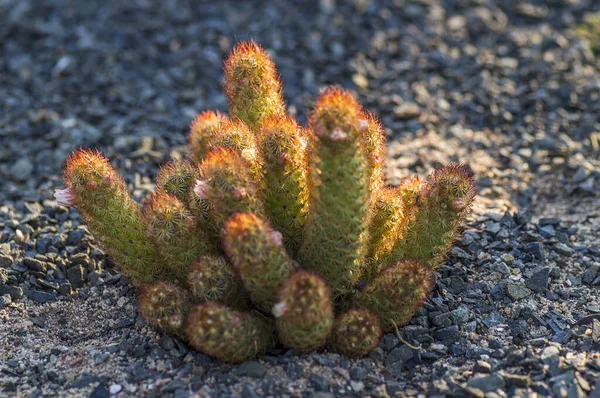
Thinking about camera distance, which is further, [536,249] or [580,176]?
[580,176]

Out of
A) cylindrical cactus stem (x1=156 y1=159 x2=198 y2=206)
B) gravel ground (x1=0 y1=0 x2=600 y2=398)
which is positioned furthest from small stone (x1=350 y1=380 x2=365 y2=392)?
cylindrical cactus stem (x1=156 y1=159 x2=198 y2=206)

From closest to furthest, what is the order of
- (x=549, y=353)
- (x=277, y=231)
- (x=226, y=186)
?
(x=226, y=186) < (x=277, y=231) < (x=549, y=353)

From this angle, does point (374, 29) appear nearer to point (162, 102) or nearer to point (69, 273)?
point (162, 102)

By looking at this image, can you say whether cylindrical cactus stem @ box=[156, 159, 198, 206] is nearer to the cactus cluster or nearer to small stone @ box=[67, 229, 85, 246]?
the cactus cluster

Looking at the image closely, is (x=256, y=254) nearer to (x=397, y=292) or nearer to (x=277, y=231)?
(x=277, y=231)

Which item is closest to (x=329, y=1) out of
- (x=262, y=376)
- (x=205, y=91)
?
(x=205, y=91)

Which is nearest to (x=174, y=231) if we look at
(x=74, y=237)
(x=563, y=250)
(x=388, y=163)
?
(x=74, y=237)
